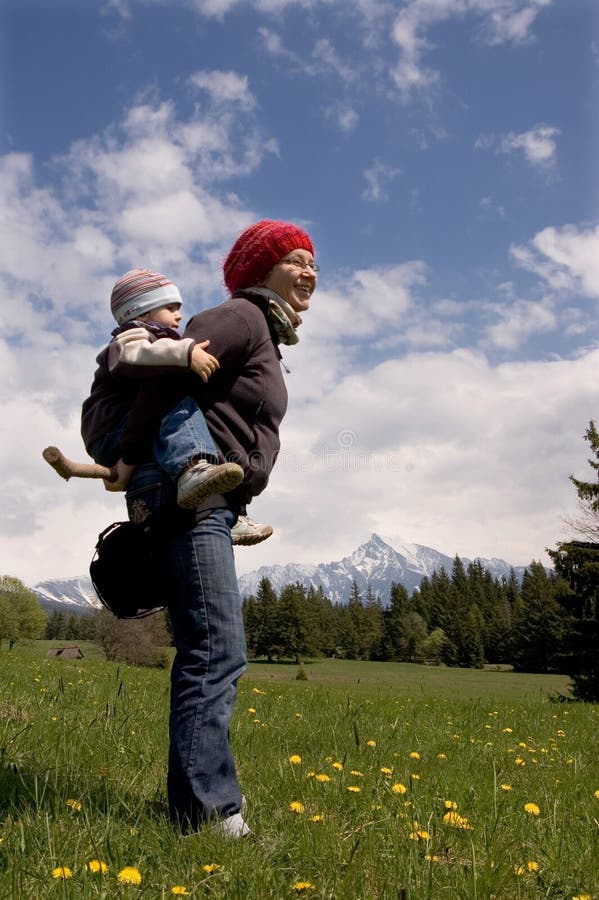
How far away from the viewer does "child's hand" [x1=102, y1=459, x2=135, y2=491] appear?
9.89 feet

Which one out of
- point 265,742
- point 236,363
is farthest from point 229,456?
point 265,742

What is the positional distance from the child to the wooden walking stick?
0.06 meters

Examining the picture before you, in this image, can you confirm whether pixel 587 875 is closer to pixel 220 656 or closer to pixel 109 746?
pixel 220 656

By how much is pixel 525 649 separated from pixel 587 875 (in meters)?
96.4

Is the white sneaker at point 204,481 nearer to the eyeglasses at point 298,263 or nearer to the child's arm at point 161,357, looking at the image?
the child's arm at point 161,357

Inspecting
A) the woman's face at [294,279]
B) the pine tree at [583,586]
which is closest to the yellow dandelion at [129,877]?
the woman's face at [294,279]

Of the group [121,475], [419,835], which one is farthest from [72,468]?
[419,835]

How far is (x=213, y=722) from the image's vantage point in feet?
8.83

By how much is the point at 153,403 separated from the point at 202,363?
30 cm

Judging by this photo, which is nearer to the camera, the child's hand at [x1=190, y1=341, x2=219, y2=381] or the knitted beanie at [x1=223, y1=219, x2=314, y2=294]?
the child's hand at [x1=190, y1=341, x2=219, y2=381]

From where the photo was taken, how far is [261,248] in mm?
3557

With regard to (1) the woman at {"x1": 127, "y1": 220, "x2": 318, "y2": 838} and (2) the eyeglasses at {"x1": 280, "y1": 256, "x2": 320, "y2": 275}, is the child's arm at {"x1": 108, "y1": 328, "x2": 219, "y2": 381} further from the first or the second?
(2) the eyeglasses at {"x1": 280, "y1": 256, "x2": 320, "y2": 275}

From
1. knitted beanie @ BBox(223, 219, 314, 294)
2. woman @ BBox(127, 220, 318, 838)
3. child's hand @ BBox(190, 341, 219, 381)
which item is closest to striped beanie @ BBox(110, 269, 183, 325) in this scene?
woman @ BBox(127, 220, 318, 838)

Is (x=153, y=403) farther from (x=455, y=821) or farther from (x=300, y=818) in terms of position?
(x=455, y=821)
